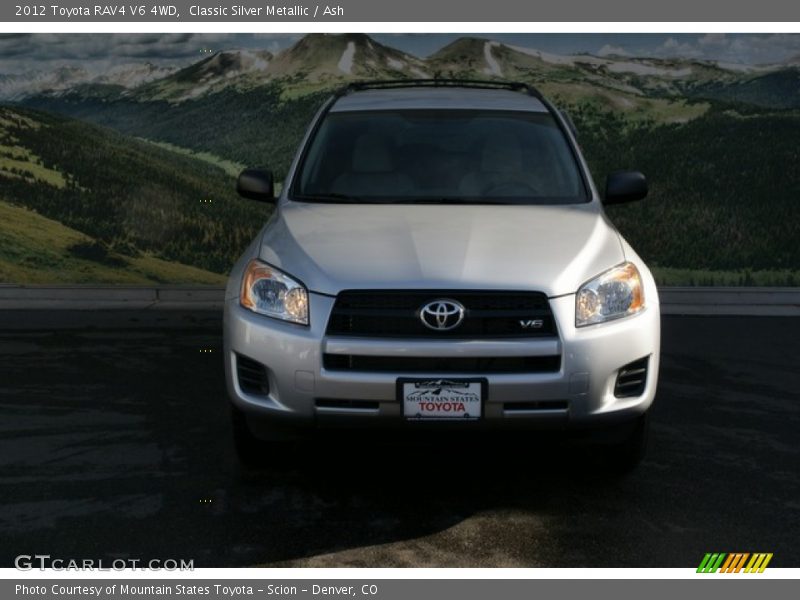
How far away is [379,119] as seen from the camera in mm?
6914

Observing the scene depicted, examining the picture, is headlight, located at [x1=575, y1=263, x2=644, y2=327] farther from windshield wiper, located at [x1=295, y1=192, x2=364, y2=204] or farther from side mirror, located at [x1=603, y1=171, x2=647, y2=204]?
windshield wiper, located at [x1=295, y1=192, x2=364, y2=204]

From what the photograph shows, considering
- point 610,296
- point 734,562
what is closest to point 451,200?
point 610,296

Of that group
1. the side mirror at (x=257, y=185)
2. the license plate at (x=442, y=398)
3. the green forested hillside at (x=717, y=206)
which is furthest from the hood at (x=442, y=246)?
the green forested hillside at (x=717, y=206)

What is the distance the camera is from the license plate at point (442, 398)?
16.3ft

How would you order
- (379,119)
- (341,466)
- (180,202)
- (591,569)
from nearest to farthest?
1. (591,569)
2. (341,466)
3. (379,119)
4. (180,202)

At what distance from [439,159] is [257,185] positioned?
38.6 inches

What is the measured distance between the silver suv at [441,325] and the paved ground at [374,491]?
0.33 meters

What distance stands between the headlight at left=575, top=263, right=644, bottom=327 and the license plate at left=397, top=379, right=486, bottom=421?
0.53 metres

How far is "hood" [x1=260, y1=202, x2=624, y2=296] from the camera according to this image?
5.11 m

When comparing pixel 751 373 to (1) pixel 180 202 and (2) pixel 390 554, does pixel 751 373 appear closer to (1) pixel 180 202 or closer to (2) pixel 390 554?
(2) pixel 390 554

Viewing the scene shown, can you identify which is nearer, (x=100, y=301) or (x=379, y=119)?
(x=379, y=119)

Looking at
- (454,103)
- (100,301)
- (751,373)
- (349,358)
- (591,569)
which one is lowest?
(100,301)

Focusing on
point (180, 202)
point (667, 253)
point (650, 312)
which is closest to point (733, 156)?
point (667, 253)

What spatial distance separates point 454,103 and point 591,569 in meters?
3.33
